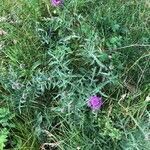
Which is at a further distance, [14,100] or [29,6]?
[29,6]

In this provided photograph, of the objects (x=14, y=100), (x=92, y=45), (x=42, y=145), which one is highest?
(x=92, y=45)

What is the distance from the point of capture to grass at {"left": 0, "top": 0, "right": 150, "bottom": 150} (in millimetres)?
2350

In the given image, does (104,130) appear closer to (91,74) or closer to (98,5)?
(91,74)

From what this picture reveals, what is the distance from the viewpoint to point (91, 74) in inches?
95.8

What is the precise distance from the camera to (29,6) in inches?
110

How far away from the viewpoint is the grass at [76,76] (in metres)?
2.35

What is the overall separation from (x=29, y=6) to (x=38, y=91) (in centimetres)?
59

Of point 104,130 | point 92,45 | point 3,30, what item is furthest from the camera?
point 3,30

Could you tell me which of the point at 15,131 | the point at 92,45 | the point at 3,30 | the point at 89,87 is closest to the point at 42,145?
the point at 15,131

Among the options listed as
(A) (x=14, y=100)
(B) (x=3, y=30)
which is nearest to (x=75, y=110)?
(A) (x=14, y=100)

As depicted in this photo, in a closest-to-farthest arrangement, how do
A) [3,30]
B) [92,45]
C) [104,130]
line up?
[104,130], [92,45], [3,30]

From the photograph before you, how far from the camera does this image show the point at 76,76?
95.7 inches

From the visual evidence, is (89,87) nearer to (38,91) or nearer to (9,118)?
(38,91)

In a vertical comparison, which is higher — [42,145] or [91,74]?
[91,74]
